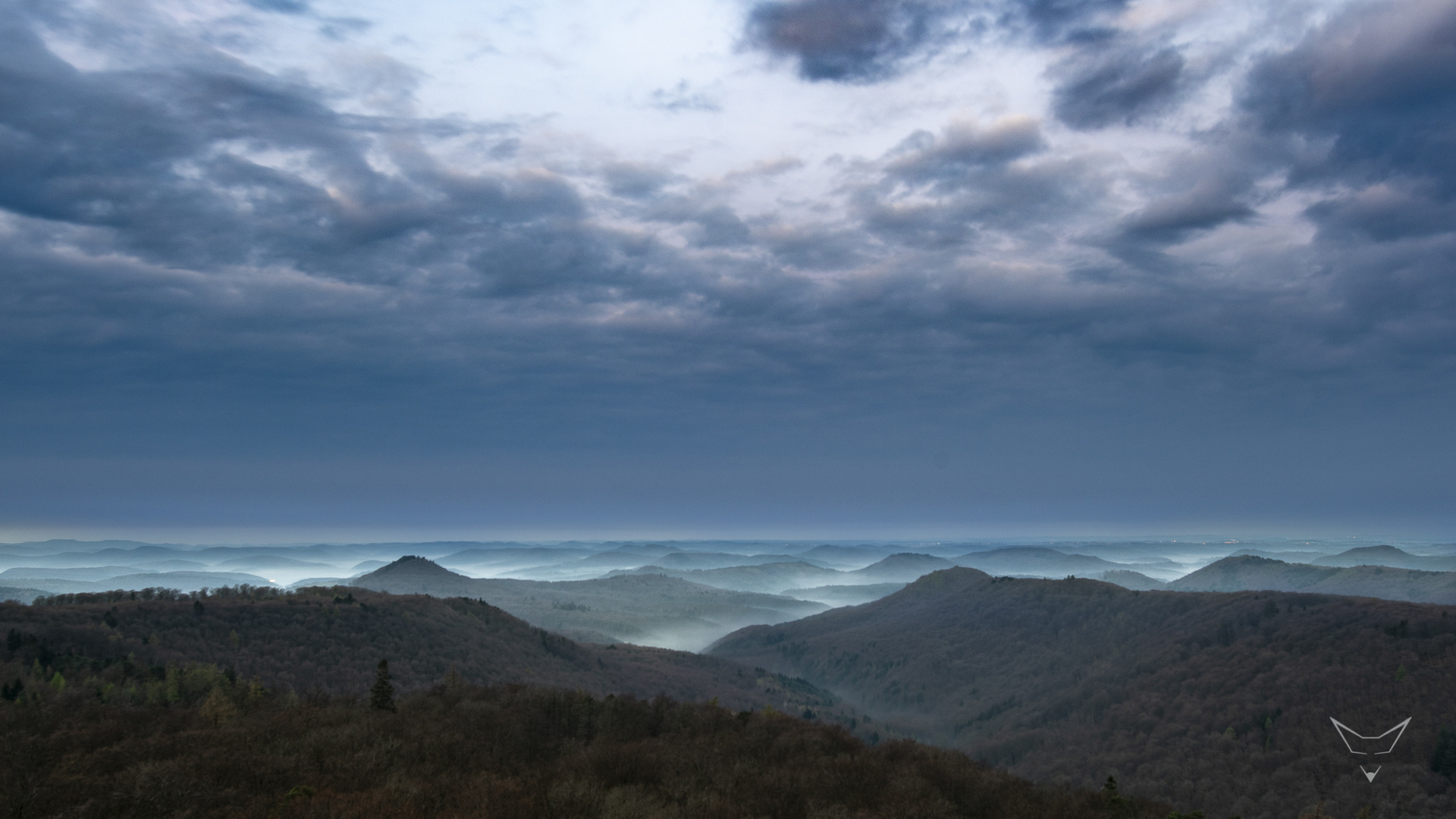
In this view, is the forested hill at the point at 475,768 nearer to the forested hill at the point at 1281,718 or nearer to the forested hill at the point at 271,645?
the forested hill at the point at 271,645

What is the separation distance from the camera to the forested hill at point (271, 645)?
87938 mm

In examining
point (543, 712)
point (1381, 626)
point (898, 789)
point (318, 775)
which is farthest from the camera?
point (1381, 626)

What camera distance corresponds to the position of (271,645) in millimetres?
133250

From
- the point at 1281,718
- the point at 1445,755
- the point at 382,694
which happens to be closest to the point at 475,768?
the point at 382,694

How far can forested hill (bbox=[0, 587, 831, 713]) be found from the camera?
8794 cm

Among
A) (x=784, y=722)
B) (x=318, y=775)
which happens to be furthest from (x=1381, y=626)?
(x=318, y=775)

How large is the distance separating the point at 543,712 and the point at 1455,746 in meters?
143

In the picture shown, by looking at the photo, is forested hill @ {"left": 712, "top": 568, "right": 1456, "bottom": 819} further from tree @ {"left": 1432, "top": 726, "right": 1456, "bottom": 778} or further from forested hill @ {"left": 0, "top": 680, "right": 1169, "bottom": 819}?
forested hill @ {"left": 0, "top": 680, "right": 1169, "bottom": 819}

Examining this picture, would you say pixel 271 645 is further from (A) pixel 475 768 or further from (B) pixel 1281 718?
(B) pixel 1281 718

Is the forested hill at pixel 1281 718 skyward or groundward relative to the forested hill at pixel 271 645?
groundward

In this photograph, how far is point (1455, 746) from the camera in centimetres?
10881

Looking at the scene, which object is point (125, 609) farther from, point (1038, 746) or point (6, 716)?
point (1038, 746)

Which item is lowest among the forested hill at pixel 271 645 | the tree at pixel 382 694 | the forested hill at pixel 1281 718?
the forested hill at pixel 1281 718

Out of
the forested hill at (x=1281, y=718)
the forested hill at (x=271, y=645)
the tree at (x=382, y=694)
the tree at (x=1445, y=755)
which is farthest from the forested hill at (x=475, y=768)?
the tree at (x=1445, y=755)
